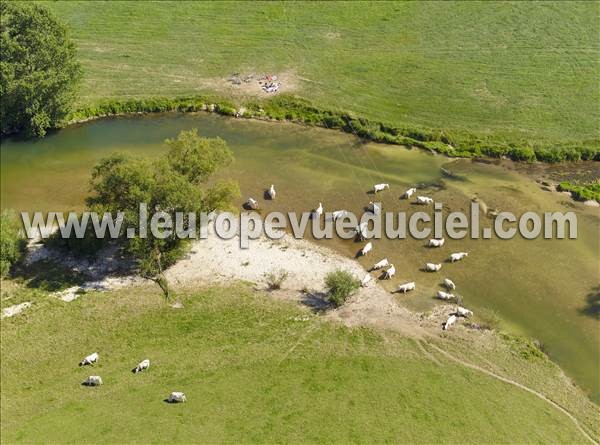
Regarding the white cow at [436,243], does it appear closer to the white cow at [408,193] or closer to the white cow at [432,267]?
the white cow at [432,267]

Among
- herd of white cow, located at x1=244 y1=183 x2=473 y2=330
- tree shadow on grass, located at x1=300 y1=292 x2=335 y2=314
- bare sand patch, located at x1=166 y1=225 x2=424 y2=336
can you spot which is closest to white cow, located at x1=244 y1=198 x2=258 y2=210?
herd of white cow, located at x1=244 y1=183 x2=473 y2=330

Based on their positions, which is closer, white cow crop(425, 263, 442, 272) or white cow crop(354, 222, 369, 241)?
white cow crop(425, 263, 442, 272)

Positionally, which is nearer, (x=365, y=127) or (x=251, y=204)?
(x=251, y=204)

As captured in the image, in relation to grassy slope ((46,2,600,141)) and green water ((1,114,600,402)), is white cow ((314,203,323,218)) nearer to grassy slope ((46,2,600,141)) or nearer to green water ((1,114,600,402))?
green water ((1,114,600,402))

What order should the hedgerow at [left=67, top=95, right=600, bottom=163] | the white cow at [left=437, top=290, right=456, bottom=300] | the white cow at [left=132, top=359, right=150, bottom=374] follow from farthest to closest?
the hedgerow at [left=67, top=95, right=600, bottom=163]
the white cow at [left=437, top=290, right=456, bottom=300]
the white cow at [left=132, top=359, right=150, bottom=374]

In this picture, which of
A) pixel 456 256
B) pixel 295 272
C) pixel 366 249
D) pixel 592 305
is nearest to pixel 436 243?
pixel 456 256

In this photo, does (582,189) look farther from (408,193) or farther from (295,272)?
(295,272)

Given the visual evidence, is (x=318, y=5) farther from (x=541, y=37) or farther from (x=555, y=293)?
(x=555, y=293)

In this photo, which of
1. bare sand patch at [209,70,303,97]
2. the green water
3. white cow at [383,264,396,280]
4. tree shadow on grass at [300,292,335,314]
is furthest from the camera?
bare sand patch at [209,70,303,97]
